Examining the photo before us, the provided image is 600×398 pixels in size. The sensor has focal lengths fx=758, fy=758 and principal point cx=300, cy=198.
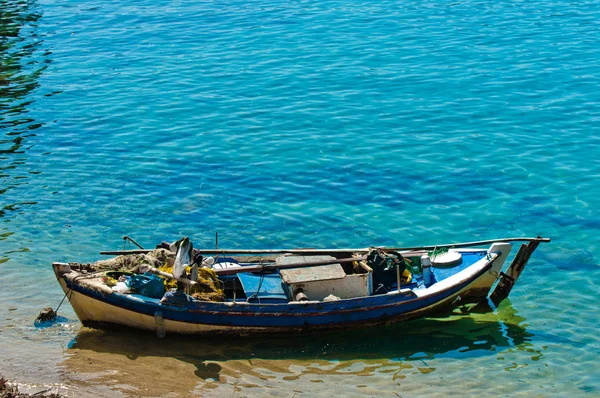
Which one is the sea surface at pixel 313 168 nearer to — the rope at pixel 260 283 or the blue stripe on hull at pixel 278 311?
the blue stripe on hull at pixel 278 311

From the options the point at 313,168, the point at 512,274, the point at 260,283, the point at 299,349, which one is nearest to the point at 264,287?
the point at 260,283

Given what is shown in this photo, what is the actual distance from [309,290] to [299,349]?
3.74 feet

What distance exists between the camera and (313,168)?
73.5 ft

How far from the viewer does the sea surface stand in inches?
543

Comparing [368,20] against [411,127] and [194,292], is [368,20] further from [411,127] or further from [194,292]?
[194,292]

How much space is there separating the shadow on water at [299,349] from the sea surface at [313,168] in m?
0.04

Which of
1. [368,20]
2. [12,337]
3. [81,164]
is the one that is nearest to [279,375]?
[12,337]

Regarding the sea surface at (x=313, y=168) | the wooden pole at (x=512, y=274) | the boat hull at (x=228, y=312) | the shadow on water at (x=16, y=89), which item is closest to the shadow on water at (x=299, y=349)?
the sea surface at (x=313, y=168)

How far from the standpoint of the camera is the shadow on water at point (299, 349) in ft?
44.2

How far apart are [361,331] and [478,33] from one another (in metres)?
21.5

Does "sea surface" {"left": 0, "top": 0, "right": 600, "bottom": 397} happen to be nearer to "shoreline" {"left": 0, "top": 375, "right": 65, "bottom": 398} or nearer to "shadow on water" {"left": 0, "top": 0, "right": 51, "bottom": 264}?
"shadow on water" {"left": 0, "top": 0, "right": 51, "bottom": 264}

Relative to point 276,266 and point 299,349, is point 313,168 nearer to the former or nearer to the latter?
point 276,266

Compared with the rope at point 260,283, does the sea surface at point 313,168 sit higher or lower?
lower

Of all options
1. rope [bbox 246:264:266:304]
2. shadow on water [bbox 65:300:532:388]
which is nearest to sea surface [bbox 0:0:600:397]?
shadow on water [bbox 65:300:532:388]
